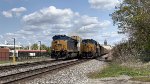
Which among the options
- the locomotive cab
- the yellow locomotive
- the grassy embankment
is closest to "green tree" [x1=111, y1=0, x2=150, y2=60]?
the locomotive cab

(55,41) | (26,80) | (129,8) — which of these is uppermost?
(129,8)

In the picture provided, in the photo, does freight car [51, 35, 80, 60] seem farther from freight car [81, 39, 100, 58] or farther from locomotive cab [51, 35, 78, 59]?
freight car [81, 39, 100, 58]

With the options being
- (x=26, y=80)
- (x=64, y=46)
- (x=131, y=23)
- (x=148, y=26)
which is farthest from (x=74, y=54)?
(x=26, y=80)

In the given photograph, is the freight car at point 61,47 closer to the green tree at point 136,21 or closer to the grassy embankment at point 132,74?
the green tree at point 136,21

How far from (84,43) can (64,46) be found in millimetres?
14087

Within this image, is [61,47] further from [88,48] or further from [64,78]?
[64,78]

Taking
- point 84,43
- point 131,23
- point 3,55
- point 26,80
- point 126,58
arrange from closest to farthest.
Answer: point 26,80 → point 126,58 → point 131,23 → point 84,43 → point 3,55

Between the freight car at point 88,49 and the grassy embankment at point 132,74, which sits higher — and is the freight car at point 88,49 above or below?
above

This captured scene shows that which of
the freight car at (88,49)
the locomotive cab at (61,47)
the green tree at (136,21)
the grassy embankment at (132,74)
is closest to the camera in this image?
the grassy embankment at (132,74)

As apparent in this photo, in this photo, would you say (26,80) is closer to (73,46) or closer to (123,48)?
(123,48)

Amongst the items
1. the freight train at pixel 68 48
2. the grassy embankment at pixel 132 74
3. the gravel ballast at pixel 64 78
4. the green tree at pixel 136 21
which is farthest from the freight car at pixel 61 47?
the grassy embankment at pixel 132 74

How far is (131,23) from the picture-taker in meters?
44.6

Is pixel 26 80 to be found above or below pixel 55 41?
below

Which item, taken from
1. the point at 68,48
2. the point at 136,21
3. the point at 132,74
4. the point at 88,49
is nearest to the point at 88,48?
the point at 88,49
